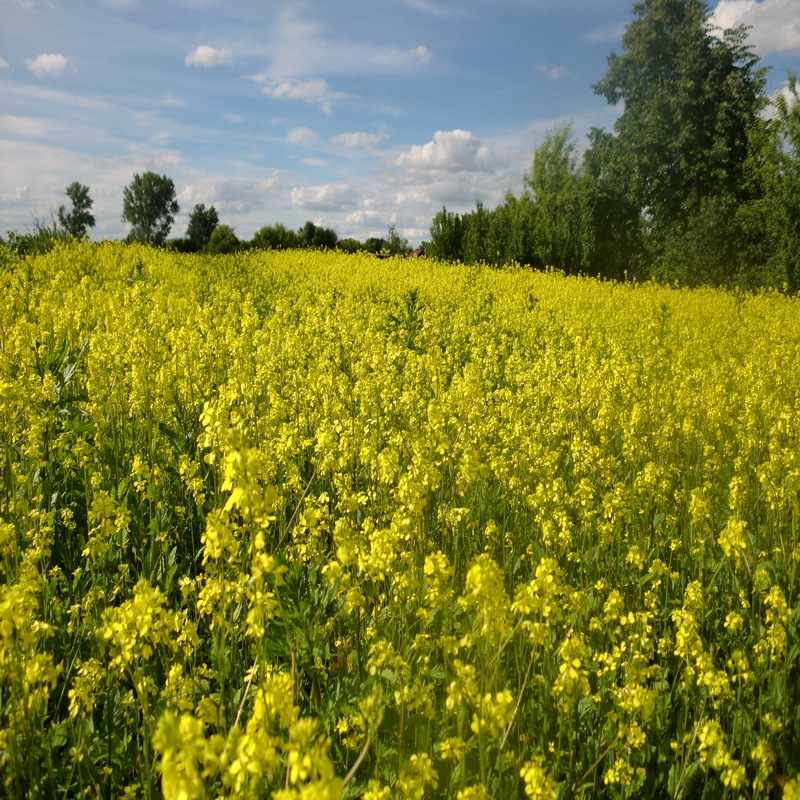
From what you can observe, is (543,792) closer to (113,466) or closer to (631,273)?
(113,466)

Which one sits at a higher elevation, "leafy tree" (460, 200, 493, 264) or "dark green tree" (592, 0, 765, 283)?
"dark green tree" (592, 0, 765, 283)

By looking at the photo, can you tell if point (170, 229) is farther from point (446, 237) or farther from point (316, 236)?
point (446, 237)

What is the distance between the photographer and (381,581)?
105 inches

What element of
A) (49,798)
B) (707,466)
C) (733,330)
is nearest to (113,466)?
(49,798)

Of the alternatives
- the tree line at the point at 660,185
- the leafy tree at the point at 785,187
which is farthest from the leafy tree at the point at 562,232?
the leafy tree at the point at 785,187

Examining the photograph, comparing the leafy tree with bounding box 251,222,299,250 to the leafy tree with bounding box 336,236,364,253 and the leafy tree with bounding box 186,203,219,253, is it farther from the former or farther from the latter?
the leafy tree with bounding box 186,203,219,253

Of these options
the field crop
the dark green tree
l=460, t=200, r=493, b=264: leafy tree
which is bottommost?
the field crop

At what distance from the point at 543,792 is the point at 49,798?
4.97 ft

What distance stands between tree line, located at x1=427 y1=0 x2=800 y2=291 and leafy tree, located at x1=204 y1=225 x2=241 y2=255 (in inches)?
633

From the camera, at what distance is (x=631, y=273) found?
28.2m

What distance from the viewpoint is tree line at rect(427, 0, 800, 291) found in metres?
22.8

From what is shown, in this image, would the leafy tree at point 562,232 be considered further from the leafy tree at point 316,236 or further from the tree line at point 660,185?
the leafy tree at point 316,236

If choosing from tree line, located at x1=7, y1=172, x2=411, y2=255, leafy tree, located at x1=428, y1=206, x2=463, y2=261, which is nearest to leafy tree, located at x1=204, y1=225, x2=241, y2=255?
tree line, located at x1=7, y1=172, x2=411, y2=255

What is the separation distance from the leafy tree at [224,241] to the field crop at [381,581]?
31.7m
